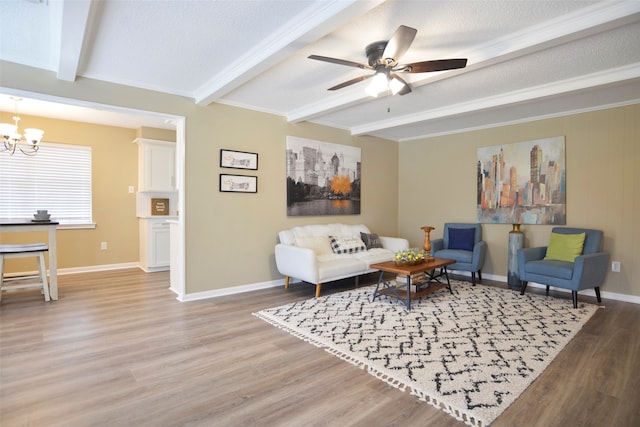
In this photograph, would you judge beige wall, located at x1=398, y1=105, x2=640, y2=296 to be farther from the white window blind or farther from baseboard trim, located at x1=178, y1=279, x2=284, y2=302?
the white window blind

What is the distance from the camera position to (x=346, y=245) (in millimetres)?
4918

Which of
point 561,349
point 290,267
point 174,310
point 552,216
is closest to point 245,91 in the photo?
point 290,267

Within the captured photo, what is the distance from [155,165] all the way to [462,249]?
536 centimetres

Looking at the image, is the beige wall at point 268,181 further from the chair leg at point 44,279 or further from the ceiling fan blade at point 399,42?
the ceiling fan blade at point 399,42

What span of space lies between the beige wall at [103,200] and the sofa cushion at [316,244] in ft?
11.5

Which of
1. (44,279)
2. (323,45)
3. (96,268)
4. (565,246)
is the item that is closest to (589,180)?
(565,246)

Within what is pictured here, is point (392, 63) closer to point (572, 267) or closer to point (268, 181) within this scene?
point (268, 181)

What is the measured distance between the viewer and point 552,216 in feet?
15.7

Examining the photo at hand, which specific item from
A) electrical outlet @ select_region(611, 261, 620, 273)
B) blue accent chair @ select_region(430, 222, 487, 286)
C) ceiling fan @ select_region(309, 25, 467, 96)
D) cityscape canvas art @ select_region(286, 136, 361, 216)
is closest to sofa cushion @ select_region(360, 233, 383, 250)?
cityscape canvas art @ select_region(286, 136, 361, 216)

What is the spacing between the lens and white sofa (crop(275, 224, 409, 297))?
4.20 m

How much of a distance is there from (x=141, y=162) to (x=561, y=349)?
20.9 feet

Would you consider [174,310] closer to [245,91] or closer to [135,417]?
[135,417]

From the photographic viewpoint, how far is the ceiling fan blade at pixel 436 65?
2.58 metres

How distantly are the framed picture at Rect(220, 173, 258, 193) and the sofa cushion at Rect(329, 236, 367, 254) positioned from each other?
1322mm
